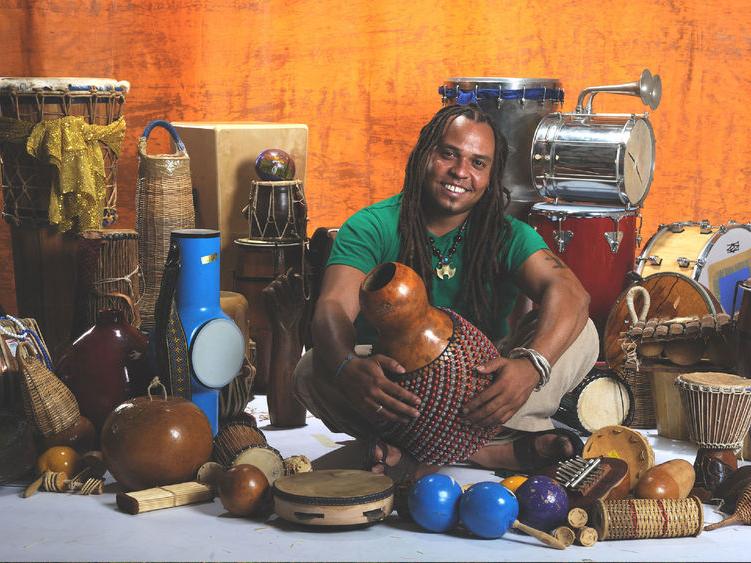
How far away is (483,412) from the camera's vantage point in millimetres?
3328

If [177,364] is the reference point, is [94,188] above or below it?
above

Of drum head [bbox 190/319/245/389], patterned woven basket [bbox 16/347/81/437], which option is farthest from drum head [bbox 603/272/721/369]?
patterned woven basket [bbox 16/347/81/437]

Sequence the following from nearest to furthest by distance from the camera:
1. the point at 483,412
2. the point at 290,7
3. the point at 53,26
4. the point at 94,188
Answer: the point at 483,412 < the point at 94,188 < the point at 53,26 < the point at 290,7

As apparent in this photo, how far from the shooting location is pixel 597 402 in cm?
442

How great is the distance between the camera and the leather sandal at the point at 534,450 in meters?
3.72

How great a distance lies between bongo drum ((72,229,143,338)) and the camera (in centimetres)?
452

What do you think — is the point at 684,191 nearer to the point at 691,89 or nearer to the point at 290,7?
the point at 691,89

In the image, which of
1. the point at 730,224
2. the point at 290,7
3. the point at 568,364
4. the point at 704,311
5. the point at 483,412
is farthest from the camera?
the point at 290,7

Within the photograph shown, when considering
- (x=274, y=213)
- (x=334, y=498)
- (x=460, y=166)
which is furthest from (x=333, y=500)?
(x=274, y=213)

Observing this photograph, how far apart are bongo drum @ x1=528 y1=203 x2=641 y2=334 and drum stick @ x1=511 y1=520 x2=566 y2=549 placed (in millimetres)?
2169

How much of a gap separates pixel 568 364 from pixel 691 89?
137 inches

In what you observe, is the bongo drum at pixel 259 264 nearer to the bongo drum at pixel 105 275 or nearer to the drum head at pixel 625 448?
the bongo drum at pixel 105 275

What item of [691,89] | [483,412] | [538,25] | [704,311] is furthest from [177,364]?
[691,89]

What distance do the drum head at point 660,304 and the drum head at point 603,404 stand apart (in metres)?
0.20
